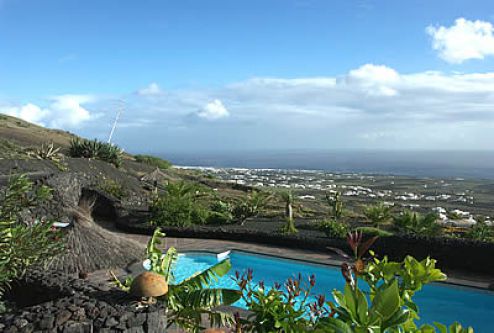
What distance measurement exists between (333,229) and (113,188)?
1062 centimetres

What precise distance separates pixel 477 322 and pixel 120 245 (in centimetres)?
864

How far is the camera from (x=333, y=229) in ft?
49.9

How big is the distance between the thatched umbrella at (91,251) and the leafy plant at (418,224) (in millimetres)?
8783

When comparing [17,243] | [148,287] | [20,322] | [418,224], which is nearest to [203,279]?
[148,287]

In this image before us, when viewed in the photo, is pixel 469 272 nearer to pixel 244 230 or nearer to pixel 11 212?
pixel 244 230

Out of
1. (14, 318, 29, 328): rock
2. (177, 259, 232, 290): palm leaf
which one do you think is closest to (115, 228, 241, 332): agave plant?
(177, 259, 232, 290): palm leaf

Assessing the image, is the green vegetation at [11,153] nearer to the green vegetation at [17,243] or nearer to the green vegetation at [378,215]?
the green vegetation at [17,243]

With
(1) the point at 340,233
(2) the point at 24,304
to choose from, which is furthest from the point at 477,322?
(2) the point at 24,304

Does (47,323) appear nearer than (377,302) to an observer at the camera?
No

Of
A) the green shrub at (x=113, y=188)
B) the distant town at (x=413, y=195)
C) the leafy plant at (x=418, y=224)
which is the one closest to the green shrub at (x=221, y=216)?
the distant town at (x=413, y=195)

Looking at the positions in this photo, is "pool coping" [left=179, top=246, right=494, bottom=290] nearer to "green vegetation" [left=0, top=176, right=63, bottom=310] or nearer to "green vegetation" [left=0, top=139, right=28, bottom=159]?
"green vegetation" [left=0, top=176, right=63, bottom=310]

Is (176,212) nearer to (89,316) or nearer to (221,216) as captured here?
(221,216)

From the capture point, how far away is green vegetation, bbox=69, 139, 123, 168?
82.5 ft

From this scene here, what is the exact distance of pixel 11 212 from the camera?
282 inches
